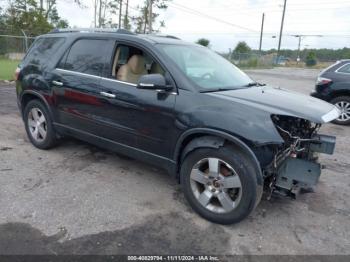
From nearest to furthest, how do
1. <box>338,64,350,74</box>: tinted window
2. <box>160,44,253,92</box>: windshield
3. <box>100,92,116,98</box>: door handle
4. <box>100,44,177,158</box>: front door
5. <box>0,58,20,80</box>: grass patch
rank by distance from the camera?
<box>100,44,177,158</box>: front door → <box>160,44,253,92</box>: windshield → <box>100,92,116,98</box>: door handle → <box>338,64,350,74</box>: tinted window → <box>0,58,20,80</box>: grass patch

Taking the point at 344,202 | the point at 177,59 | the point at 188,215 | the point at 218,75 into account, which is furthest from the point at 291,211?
the point at 177,59

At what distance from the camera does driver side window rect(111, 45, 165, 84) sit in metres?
3.94

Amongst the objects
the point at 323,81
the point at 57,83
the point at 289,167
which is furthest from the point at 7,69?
the point at 289,167

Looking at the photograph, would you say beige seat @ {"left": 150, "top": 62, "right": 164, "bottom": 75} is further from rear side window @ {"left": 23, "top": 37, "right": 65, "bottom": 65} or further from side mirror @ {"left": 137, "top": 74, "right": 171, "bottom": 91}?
rear side window @ {"left": 23, "top": 37, "right": 65, "bottom": 65}

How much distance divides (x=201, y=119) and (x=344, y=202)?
82.9 inches

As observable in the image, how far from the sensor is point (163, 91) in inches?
138

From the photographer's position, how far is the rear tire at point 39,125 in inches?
193

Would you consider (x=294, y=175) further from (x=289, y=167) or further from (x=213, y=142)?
(x=213, y=142)

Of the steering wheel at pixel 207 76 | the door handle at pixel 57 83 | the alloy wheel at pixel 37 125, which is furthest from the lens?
the alloy wheel at pixel 37 125

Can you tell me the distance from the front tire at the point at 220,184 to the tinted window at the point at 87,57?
1.79 metres

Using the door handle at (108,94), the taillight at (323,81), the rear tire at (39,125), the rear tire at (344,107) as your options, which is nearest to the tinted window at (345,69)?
the taillight at (323,81)

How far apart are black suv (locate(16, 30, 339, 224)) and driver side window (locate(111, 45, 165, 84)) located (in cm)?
1

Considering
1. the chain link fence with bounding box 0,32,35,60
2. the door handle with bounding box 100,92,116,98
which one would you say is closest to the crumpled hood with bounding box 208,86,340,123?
the door handle with bounding box 100,92,116,98

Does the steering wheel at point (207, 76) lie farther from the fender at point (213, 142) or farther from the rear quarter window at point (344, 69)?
the rear quarter window at point (344, 69)
